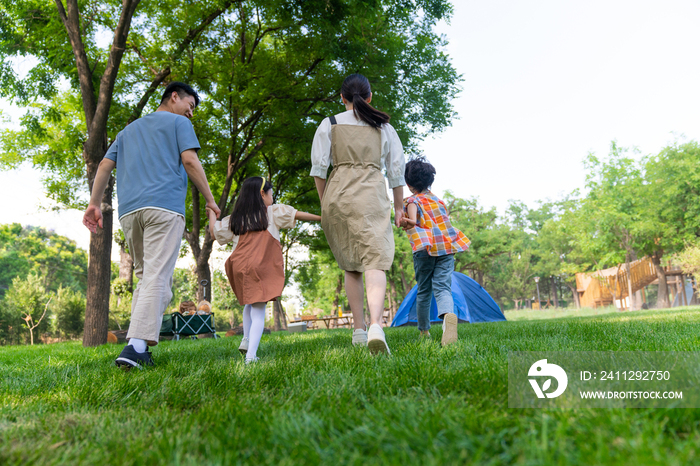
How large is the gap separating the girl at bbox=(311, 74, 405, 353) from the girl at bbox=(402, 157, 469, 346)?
0.67 m

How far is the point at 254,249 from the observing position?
403 centimetres

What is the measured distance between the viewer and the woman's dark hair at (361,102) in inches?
148

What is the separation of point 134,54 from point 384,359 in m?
14.3

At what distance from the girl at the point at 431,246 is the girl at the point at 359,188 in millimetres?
669

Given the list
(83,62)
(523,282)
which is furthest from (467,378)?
(523,282)

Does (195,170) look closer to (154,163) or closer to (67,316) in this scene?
(154,163)

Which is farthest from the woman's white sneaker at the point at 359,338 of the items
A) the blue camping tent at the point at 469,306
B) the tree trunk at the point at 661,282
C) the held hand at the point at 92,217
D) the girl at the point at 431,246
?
the tree trunk at the point at 661,282

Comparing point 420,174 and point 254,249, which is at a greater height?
point 420,174

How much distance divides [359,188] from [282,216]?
3.22ft

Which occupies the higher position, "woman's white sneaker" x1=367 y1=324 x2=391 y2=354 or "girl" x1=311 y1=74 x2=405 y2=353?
"girl" x1=311 y1=74 x2=405 y2=353

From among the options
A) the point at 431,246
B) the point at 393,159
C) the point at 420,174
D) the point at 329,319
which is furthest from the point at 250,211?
the point at 329,319

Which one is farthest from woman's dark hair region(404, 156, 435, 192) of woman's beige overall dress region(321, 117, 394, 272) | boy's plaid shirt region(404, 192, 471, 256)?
woman's beige overall dress region(321, 117, 394, 272)

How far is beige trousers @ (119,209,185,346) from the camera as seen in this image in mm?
3373

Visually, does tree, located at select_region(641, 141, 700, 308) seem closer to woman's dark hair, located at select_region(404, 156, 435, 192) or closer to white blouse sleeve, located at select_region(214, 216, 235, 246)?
woman's dark hair, located at select_region(404, 156, 435, 192)
